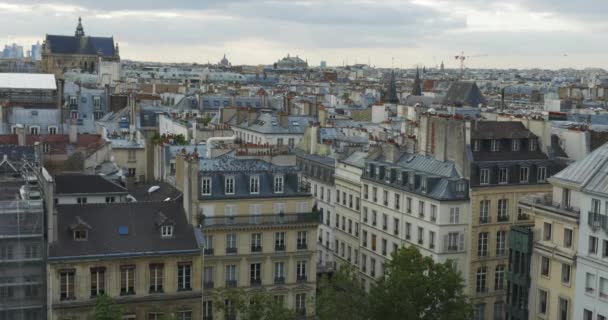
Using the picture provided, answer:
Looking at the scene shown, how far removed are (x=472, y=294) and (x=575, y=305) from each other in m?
12.7

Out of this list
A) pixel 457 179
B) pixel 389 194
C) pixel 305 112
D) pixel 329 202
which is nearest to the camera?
pixel 457 179

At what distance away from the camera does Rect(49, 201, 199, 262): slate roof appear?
144ft

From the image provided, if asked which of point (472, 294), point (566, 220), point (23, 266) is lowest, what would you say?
point (472, 294)

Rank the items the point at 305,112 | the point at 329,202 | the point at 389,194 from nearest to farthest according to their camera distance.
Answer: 1. the point at 389,194
2. the point at 329,202
3. the point at 305,112

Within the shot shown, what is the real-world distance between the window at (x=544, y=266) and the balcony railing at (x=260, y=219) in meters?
12.1

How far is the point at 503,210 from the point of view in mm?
55094

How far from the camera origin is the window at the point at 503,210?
5503 centimetres

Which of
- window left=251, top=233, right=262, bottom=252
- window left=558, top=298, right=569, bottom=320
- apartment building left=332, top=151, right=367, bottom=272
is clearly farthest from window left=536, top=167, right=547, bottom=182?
window left=251, top=233, right=262, bottom=252

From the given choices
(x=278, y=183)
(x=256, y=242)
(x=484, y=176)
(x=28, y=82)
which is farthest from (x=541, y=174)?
(x=28, y=82)

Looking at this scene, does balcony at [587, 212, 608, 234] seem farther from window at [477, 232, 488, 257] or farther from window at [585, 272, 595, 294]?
window at [477, 232, 488, 257]

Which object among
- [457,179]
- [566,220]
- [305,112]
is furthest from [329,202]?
[305,112]

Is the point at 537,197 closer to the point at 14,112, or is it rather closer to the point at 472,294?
the point at 472,294

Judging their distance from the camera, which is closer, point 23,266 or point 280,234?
point 23,266

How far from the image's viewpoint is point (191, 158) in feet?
157
